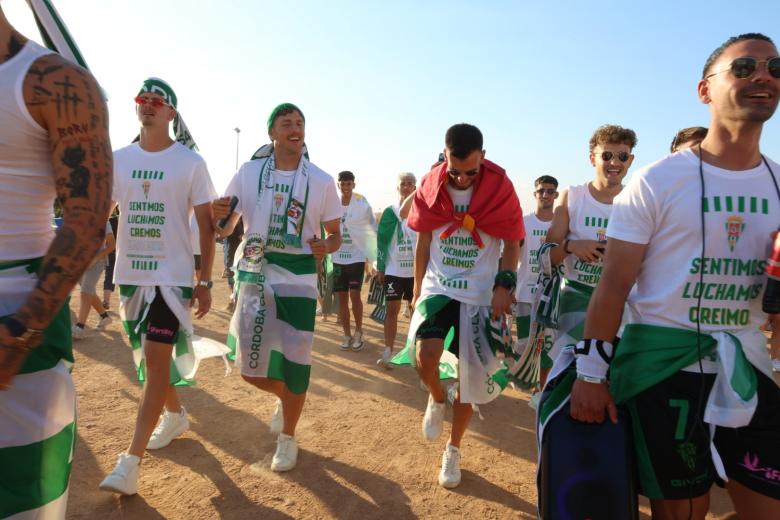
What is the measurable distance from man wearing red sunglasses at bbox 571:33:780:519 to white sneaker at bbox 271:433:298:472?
7.86 feet

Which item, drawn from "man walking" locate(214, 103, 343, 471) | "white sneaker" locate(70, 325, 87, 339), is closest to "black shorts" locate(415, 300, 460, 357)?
"man walking" locate(214, 103, 343, 471)

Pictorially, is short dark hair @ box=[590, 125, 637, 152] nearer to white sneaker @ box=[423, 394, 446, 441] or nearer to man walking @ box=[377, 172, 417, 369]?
white sneaker @ box=[423, 394, 446, 441]

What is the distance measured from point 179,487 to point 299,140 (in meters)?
2.59

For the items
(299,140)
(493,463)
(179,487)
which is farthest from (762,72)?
(179,487)

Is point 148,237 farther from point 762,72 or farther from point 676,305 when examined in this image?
point 762,72

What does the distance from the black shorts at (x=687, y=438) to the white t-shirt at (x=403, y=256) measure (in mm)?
4819

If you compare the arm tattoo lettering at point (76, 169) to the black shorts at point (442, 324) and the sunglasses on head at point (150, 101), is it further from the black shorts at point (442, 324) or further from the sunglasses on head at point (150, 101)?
the black shorts at point (442, 324)

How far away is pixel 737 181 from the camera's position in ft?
6.50

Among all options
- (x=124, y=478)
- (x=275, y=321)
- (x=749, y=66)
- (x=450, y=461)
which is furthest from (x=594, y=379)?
(x=124, y=478)

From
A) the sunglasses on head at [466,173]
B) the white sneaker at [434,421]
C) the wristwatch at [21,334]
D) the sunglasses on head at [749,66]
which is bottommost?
the white sneaker at [434,421]

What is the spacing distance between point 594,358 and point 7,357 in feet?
6.49

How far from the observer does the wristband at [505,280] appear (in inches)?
141

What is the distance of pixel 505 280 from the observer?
358cm

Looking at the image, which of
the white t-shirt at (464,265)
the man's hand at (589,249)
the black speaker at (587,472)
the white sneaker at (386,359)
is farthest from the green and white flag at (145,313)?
the white sneaker at (386,359)
